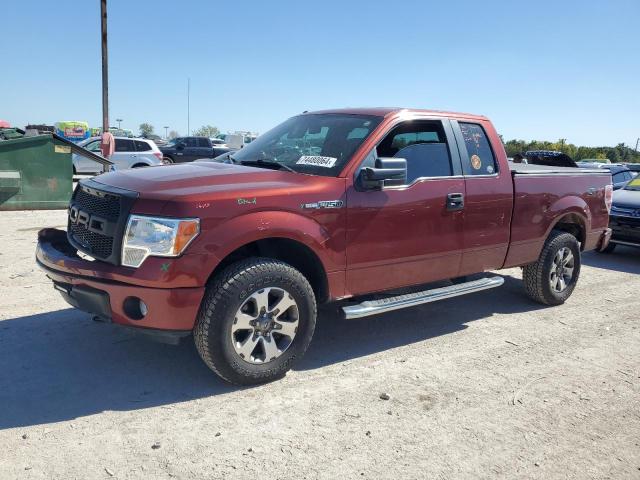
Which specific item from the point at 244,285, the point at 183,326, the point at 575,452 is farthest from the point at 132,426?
the point at 575,452

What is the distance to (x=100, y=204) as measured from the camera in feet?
11.7

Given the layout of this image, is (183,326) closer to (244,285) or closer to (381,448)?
(244,285)

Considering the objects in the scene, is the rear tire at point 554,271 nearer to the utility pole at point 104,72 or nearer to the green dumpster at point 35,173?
the green dumpster at point 35,173

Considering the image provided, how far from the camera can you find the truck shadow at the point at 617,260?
8.12m

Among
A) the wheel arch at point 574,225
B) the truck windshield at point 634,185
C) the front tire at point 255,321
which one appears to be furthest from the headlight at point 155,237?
the truck windshield at point 634,185

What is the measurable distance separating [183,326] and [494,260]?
121 inches

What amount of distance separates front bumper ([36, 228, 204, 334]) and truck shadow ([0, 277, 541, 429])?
502 millimetres

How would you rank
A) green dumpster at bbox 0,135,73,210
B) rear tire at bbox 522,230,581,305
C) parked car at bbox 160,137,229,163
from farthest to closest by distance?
parked car at bbox 160,137,229,163, green dumpster at bbox 0,135,73,210, rear tire at bbox 522,230,581,305

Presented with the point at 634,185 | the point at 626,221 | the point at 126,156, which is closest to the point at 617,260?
the point at 626,221

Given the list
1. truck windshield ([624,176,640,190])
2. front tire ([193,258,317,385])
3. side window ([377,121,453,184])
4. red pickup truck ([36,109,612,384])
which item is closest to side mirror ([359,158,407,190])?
red pickup truck ([36,109,612,384])

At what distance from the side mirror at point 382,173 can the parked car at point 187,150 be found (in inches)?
841

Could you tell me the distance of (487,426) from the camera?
3.21m

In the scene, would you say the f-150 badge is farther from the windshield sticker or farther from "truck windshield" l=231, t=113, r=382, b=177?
the windshield sticker

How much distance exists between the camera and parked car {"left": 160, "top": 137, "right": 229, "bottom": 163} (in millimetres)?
24781
